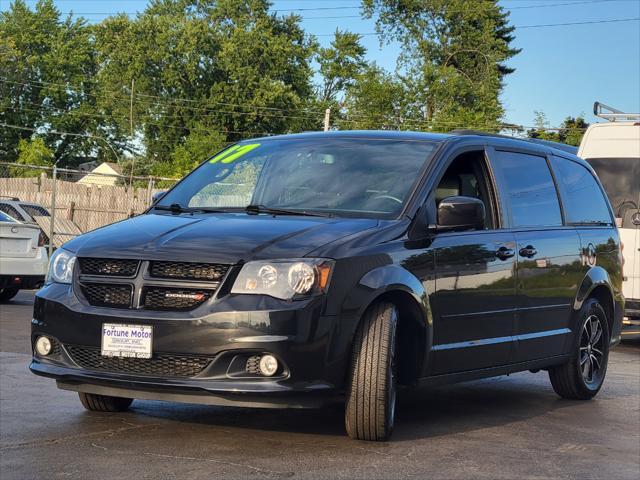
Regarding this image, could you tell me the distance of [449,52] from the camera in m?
79.2

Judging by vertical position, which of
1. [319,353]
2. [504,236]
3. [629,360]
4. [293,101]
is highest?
[293,101]

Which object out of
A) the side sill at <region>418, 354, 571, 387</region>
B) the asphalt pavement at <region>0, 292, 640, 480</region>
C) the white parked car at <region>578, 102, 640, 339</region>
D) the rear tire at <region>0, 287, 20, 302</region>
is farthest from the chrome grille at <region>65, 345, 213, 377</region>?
the rear tire at <region>0, 287, 20, 302</region>

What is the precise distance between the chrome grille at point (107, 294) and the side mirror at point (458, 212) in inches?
75.8

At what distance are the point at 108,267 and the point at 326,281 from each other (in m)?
1.16

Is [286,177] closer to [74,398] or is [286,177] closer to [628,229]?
[74,398]

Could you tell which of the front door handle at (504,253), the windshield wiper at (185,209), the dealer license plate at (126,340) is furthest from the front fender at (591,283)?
the dealer license plate at (126,340)

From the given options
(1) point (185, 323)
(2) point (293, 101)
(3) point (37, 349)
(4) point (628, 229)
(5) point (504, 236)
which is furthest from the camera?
(2) point (293, 101)

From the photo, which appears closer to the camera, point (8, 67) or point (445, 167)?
point (445, 167)

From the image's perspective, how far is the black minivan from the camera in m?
5.91

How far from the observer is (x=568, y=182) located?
8953 mm

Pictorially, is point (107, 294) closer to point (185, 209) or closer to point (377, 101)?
point (185, 209)

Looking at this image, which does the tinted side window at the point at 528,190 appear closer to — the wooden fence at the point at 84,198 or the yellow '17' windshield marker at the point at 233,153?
the yellow '17' windshield marker at the point at 233,153

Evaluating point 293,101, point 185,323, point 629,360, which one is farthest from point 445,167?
point 293,101

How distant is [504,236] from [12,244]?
1048 centimetres
